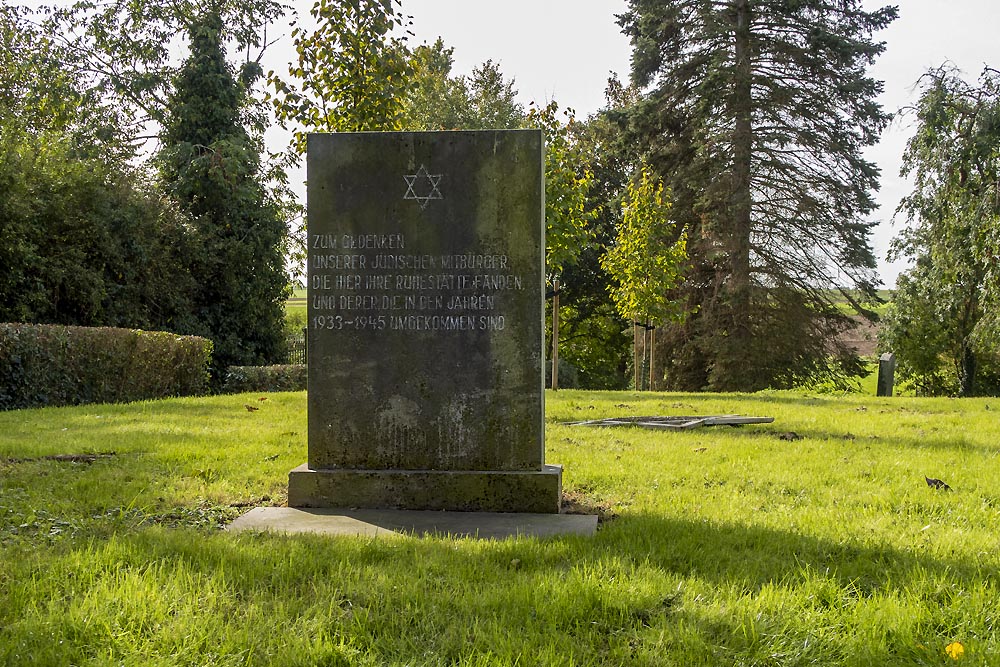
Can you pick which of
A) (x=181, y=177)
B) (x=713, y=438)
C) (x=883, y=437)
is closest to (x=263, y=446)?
(x=713, y=438)

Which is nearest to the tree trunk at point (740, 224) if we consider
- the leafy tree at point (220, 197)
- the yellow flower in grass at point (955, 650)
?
the leafy tree at point (220, 197)

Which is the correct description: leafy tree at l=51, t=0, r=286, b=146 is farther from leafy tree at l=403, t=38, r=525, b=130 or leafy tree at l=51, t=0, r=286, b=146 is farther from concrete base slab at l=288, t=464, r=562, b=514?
concrete base slab at l=288, t=464, r=562, b=514

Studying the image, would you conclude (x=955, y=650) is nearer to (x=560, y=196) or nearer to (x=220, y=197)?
(x=560, y=196)

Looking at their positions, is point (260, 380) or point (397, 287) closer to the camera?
point (397, 287)

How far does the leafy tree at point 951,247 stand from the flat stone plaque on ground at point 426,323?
1721cm

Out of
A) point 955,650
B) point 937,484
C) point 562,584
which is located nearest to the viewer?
point 955,650

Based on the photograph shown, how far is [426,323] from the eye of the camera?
5605mm

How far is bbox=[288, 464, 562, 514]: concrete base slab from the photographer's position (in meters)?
5.45

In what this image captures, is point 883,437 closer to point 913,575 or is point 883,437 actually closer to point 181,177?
point 913,575

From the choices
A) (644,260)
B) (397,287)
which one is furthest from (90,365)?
(644,260)

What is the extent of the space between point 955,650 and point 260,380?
15904 mm

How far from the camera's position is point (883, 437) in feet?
29.5

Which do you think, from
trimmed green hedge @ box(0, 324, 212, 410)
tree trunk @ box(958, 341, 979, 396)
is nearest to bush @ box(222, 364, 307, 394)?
trimmed green hedge @ box(0, 324, 212, 410)

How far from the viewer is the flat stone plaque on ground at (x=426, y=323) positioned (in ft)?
18.0
